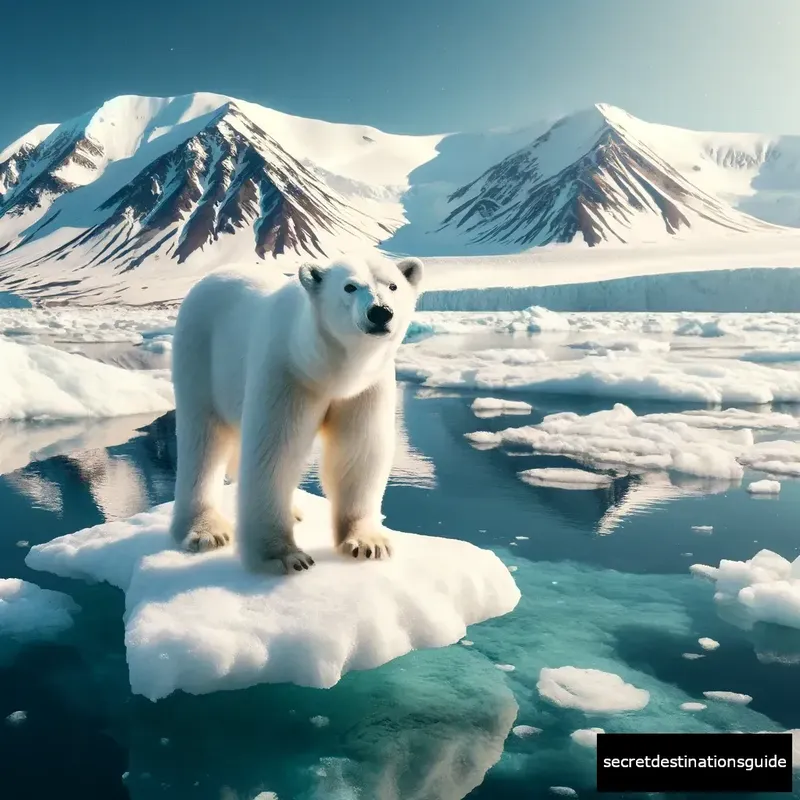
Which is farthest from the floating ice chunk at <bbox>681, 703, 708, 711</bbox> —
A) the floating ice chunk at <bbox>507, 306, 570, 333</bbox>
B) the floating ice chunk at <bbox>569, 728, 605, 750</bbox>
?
the floating ice chunk at <bbox>507, 306, 570, 333</bbox>

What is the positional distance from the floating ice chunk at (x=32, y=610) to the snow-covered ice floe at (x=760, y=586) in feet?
10.1

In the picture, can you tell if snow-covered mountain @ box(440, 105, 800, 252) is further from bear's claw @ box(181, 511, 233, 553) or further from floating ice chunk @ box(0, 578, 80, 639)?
floating ice chunk @ box(0, 578, 80, 639)

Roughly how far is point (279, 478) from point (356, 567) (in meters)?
0.53

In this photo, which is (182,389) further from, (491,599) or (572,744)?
(572,744)

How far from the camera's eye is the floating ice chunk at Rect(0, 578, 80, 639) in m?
3.36

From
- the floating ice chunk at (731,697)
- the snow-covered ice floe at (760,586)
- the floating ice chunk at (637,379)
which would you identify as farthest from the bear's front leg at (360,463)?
the floating ice chunk at (637,379)

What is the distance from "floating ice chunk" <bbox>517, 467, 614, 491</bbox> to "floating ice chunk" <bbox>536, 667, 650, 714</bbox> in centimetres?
316

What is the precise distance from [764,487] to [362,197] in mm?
126966

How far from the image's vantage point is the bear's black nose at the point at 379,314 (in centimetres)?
266

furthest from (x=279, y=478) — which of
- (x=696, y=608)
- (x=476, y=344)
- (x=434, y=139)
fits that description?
(x=434, y=139)

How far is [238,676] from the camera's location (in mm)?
2766

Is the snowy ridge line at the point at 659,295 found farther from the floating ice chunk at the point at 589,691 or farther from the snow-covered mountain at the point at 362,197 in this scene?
the snow-covered mountain at the point at 362,197

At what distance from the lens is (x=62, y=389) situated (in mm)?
9984

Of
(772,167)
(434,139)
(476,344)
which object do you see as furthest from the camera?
(434,139)
